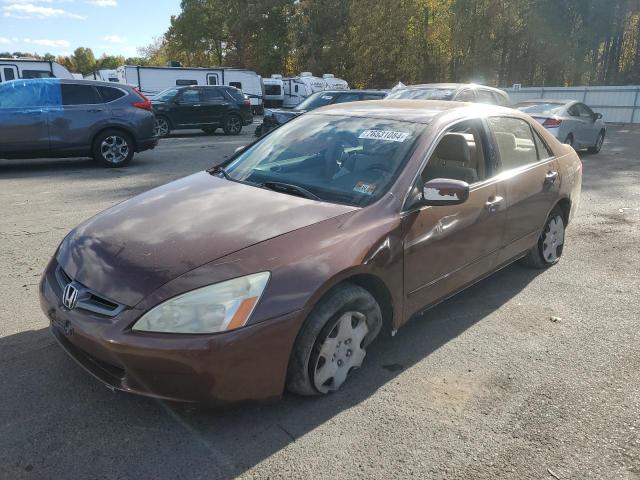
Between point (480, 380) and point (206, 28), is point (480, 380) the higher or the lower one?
the lower one

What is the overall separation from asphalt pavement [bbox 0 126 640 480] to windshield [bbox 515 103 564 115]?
8.48 metres

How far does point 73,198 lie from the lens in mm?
7383

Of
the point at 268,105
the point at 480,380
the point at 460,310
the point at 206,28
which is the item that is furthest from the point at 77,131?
the point at 206,28

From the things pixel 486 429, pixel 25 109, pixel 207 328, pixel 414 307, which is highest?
pixel 25 109

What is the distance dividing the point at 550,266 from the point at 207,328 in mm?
3781

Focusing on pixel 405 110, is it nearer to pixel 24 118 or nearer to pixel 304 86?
pixel 24 118

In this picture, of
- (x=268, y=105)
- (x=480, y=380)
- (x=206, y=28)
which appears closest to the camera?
(x=480, y=380)

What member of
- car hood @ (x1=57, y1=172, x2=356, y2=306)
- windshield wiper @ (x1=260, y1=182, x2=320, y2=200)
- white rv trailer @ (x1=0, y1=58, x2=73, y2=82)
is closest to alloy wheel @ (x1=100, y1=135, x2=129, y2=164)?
car hood @ (x1=57, y1=172, x2=356, y2=306)

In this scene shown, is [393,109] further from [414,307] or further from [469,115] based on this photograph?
[414,307]

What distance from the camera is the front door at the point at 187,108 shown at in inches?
667

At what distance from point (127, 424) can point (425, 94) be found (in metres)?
9.27

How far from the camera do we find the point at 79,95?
384 inches

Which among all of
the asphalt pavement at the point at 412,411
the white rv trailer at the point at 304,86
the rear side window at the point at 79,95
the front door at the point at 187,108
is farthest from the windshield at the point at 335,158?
the white rv trailer at the point at 304,86

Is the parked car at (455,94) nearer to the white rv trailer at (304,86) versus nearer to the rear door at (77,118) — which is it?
the rear door at (77,118)
